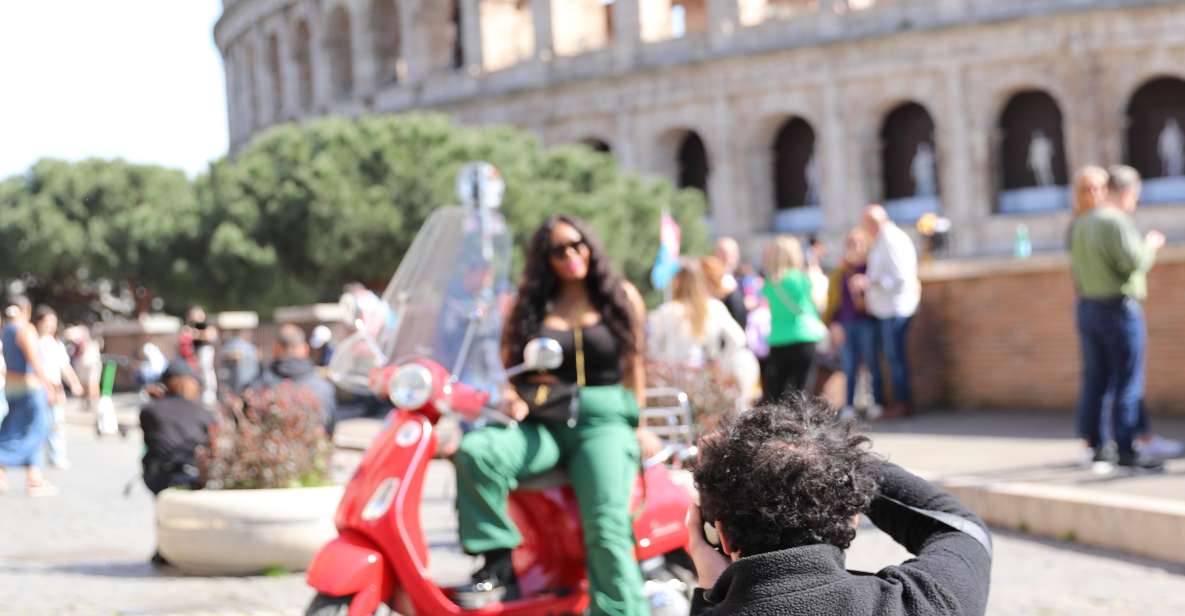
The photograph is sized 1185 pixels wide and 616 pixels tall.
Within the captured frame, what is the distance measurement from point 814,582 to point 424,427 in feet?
10.8

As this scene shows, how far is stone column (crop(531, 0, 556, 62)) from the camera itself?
147 feet

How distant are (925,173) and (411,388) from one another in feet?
117

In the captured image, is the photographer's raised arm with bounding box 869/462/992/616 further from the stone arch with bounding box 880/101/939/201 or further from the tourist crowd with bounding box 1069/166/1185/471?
the stone arch with bounding box 880/101/939/201

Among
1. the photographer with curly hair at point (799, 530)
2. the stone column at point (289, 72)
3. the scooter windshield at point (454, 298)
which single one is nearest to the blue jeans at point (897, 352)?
the scooter windshield at point (454, 298)

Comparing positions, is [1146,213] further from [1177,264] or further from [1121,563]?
[1121,563]

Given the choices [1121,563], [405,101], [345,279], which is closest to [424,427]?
[1121,563]

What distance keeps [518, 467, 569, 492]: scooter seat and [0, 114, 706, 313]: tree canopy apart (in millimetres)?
25783

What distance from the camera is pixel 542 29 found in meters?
45.0

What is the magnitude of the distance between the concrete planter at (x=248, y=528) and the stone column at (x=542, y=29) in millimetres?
37705

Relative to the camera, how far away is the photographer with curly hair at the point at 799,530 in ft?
7.39

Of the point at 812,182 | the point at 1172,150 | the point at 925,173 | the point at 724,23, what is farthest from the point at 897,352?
the point at 812,182

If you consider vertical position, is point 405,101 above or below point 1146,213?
above

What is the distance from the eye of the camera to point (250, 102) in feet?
201

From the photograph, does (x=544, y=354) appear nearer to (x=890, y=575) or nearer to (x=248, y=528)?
(x=890, y=575)
